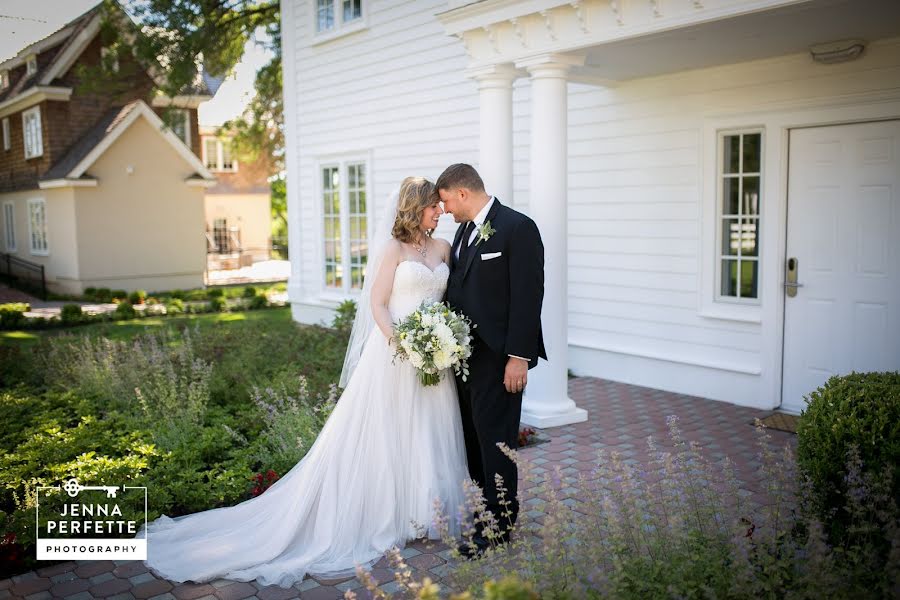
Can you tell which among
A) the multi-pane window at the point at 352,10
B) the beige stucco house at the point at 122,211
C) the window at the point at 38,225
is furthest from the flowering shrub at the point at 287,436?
the window at the point at 38,225

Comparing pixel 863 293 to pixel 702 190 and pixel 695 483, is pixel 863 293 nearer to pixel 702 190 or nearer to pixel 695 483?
pixel 702 190

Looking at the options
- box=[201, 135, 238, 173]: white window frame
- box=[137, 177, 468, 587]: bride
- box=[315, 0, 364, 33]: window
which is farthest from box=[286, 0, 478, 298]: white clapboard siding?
box=[201, 135, 238, 173]: white window frame

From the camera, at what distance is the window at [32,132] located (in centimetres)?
2416

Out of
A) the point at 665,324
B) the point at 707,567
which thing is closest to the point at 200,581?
the point at 707,567

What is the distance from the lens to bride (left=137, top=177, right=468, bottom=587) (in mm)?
4766

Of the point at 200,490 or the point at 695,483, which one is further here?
the point at 200,490

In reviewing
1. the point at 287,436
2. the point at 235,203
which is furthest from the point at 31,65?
the point at 287,436

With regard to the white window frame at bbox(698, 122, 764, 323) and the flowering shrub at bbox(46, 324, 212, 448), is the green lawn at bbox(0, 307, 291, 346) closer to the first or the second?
the flowering shrub at bbox(46, 324, 212, 448)

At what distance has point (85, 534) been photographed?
4.97m

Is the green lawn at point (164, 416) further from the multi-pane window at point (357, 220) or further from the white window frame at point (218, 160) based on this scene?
the white window frame at point (218, 160)

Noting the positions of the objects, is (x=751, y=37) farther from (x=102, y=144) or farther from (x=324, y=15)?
(x=102, y=144)

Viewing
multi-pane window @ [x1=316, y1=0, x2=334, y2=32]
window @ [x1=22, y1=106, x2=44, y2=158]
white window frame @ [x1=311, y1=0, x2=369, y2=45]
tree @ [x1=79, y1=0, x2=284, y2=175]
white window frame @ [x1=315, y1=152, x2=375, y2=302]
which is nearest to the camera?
white window frame @ [x1=311, y1=0, x2=369, y2=45]

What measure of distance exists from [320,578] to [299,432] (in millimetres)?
2015

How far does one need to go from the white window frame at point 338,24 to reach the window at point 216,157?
28634 mm
